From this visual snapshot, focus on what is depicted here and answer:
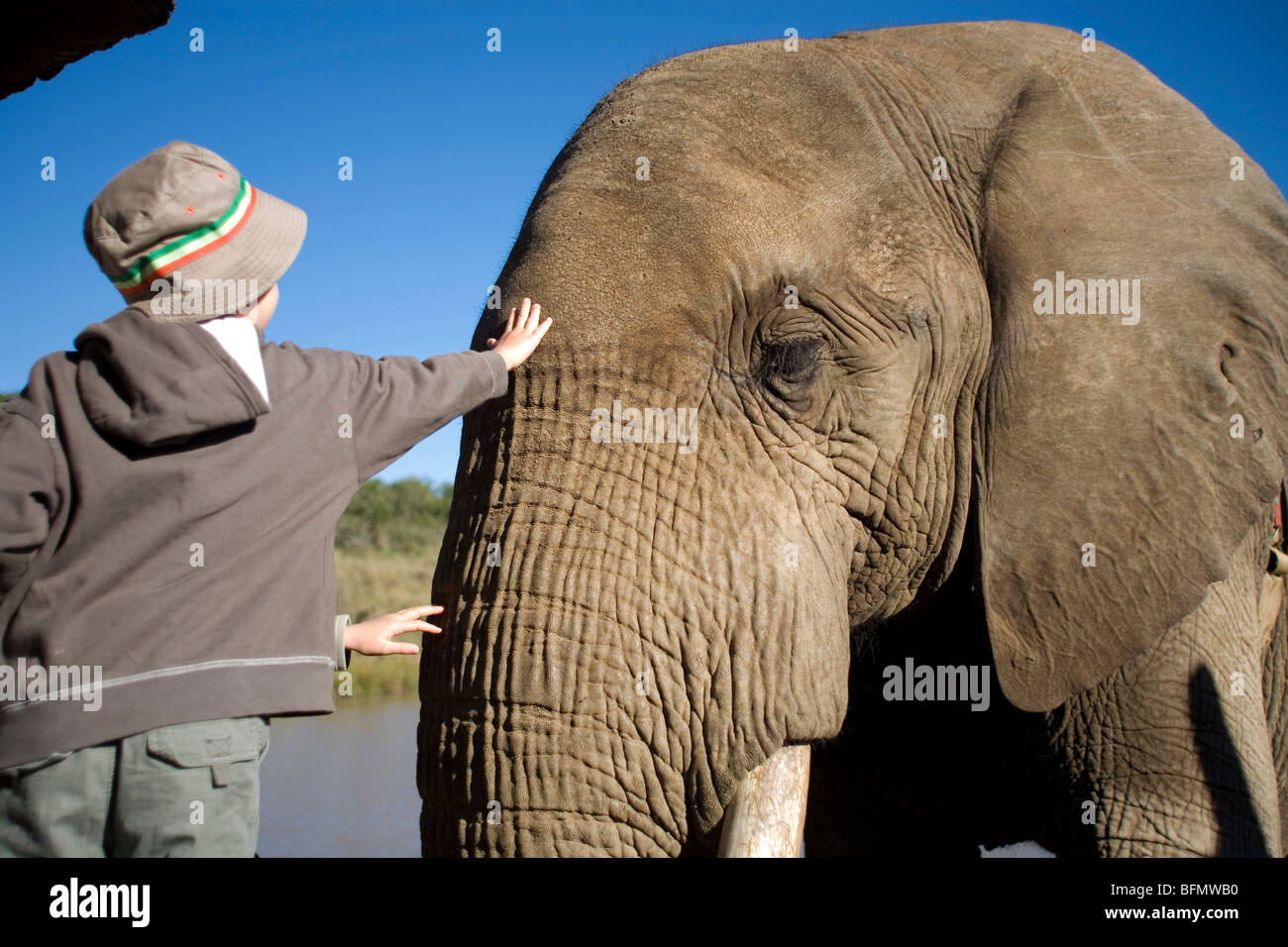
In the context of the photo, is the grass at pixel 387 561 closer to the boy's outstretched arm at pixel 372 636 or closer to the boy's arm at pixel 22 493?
the boy's outstretched arm at pixel 372 636

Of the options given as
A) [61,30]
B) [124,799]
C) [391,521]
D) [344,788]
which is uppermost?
[391,521]

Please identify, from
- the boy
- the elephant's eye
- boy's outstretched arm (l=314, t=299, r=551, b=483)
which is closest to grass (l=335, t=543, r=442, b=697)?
the elephant's eye

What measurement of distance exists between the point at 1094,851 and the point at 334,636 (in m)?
2.86

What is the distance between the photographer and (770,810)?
318 centimetres

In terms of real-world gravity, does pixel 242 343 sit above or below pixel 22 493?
above

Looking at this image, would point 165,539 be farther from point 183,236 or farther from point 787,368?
point 787,368

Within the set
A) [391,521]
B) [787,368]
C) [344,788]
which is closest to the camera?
[787,368]

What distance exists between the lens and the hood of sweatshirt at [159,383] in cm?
214

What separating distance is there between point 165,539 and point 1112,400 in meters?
2.81

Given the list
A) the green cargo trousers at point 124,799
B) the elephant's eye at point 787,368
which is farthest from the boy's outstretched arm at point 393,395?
the elephant's eye at point 787,368

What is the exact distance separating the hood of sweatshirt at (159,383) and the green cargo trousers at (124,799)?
572mm

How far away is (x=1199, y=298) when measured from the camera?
363 centimetres

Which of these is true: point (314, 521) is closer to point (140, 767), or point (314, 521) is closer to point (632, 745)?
point (140, 767)

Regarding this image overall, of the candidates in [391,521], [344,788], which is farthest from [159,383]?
[391,521]
